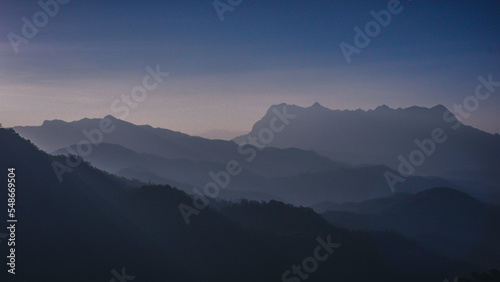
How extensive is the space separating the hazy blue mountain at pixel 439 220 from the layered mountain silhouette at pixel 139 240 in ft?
154

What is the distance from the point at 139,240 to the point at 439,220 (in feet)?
463

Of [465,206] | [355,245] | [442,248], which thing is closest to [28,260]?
[355,245]

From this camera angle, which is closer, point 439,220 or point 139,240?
point 139,240

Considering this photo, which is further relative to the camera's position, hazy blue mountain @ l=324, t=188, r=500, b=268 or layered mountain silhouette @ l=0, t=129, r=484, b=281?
hazy blue mountain @ l=324, t=188, r=500, b=268

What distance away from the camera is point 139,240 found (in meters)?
46.8

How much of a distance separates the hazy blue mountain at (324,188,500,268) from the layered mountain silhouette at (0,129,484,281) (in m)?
46.9

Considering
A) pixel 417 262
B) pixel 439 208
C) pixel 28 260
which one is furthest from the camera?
pixel 439 208

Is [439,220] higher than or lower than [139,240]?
lower

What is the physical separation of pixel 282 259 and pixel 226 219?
1258 cm

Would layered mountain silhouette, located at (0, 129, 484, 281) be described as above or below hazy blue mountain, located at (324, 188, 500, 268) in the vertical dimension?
above

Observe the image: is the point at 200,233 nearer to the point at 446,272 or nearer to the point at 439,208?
the point at 446,272

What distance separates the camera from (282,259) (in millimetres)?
52531

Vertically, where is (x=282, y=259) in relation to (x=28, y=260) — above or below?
below

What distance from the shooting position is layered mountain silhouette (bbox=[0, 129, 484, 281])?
128 ft
